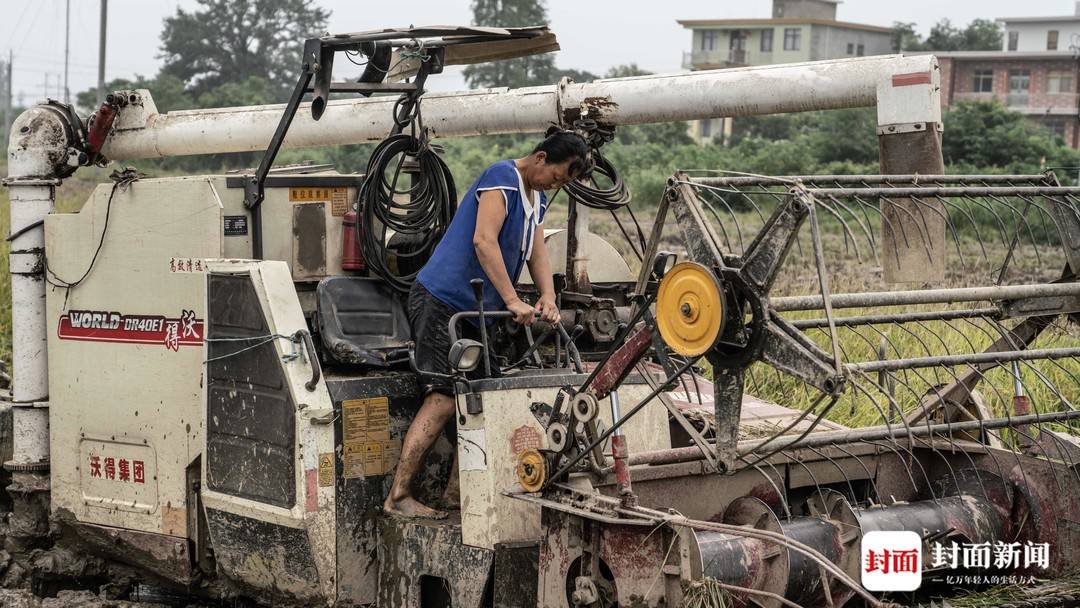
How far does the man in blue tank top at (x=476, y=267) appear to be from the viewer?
509 centimetres

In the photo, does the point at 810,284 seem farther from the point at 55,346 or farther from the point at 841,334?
the point at 55,346

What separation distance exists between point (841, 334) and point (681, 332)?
561 cm

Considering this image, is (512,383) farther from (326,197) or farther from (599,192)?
(326,197)

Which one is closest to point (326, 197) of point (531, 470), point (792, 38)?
point (531, 470)

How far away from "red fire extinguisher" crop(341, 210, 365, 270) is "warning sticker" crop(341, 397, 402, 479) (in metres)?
0.87

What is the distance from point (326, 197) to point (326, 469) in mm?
1427

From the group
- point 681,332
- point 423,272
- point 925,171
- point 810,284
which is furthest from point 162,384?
point 810,284

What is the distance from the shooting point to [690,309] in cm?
418

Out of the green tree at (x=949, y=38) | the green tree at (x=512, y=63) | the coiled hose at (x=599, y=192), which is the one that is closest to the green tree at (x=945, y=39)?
the green tree at (x=949, y=38)

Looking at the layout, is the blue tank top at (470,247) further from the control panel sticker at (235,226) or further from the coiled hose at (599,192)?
the control panel sticker at (235,226)

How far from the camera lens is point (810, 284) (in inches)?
503

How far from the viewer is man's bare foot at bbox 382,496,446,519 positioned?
203 inches

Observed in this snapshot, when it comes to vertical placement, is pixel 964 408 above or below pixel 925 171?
below

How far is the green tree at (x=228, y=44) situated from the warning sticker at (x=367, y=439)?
3987 cm
